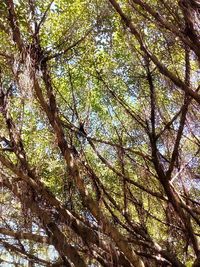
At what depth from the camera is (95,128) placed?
3.74 m

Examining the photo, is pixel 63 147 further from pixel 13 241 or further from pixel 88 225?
pixel 13 241

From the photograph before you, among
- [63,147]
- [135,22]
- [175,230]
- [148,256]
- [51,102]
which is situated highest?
[135,22]

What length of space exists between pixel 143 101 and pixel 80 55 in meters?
0.63

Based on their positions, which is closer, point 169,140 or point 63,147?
point 63,147

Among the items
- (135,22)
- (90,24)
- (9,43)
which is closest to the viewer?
(9,43)

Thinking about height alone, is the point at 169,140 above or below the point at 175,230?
above

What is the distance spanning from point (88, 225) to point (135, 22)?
57.9 inches

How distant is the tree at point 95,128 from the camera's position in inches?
92.8

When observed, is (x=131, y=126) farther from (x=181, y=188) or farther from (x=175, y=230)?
(x=175, y=230)

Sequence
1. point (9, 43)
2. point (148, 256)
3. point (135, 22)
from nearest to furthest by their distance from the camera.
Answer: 1. point (148, 256)
2. point (9, 43)
3. point (135, 22)

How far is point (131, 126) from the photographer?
3.53m

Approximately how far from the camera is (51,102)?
2484 millimetres

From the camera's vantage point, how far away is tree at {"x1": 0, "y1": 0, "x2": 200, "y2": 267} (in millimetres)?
2357

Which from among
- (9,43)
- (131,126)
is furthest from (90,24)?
(131,126)
